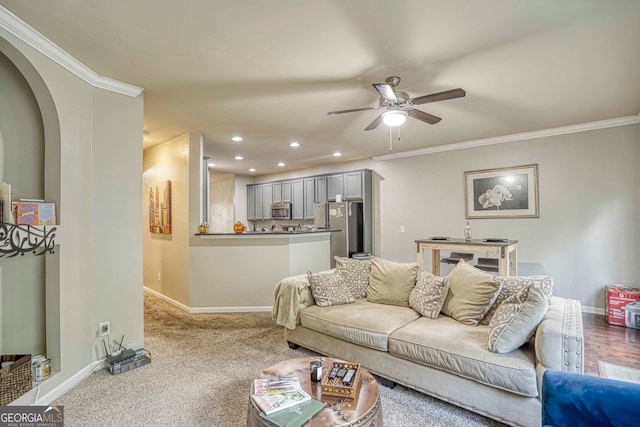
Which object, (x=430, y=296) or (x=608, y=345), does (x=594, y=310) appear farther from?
Result: (x=430, y=296)

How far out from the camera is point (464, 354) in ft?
6.68

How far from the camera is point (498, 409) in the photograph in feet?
6.27

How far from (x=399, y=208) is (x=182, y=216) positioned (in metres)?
3.85

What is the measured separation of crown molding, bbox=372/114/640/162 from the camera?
3.98m

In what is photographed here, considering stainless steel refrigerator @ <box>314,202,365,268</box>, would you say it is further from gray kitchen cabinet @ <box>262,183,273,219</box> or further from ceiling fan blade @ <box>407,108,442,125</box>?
ceiling fan blade @ <box>407,108,442,125</box>

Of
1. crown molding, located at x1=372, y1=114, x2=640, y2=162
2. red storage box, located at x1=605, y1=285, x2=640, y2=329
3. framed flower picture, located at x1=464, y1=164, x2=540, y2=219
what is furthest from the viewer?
framed flower picture, located at x1=464, y1=164, x2=540, y2=219

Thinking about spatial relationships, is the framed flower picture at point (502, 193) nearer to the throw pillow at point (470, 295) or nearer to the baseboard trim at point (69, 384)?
the throw pillow at point (470, 295)

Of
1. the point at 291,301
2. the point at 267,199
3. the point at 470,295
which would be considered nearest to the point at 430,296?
the point at 470,295

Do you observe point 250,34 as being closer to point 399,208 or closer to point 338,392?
point 338,392

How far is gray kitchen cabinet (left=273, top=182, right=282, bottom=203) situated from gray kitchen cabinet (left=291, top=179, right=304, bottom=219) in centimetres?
43

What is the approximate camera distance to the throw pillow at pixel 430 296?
2.65 meters

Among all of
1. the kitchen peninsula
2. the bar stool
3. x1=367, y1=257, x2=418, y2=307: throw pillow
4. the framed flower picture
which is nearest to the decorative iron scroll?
the kitchen peninsula

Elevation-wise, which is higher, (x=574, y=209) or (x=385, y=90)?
(x=385, y=90)

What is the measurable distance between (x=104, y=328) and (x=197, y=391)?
43.5 inches
